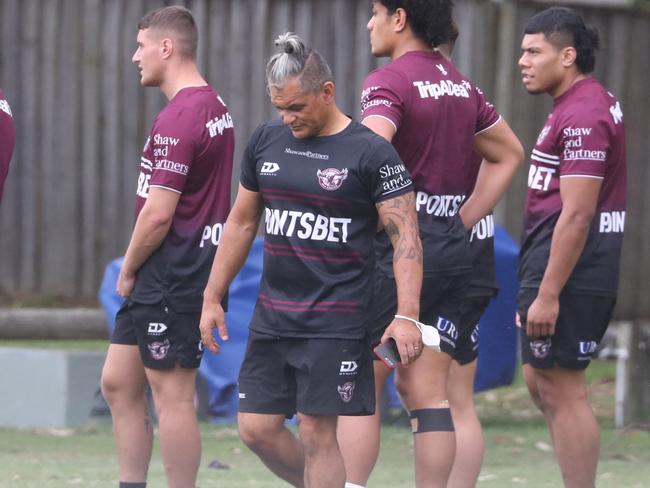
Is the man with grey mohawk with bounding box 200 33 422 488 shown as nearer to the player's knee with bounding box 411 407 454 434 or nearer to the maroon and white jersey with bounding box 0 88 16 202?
the player's knee with bounding box 411 407 454 434

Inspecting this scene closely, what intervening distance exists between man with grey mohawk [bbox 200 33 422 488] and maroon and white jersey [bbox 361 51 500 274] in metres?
0.36

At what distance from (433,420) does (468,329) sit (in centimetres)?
65

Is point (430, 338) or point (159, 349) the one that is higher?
point (430, 338)

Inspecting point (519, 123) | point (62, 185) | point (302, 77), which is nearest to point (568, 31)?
point (302, 77)

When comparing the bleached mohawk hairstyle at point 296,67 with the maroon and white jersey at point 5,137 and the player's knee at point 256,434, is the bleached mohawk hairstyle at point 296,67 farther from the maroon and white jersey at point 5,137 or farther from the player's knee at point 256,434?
the maroon and white jersey at point 5,137

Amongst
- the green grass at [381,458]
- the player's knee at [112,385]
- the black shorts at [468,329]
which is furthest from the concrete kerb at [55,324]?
the black shorts at [468,329]

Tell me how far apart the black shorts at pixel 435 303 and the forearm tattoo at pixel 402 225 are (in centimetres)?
33

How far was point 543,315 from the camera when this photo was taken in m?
5.96

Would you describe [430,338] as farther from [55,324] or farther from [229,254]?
[55,324]

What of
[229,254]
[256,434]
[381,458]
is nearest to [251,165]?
[229,254]

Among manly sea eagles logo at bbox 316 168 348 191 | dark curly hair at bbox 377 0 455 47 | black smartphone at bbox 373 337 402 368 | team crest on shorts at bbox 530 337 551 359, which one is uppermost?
dark curly hair at bbox 377 0 455 47

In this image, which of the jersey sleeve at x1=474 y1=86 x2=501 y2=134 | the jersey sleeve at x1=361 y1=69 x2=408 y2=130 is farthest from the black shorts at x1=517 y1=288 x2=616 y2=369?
the jersey sleeve at x1=361 y1=69 x2=408 y2=130

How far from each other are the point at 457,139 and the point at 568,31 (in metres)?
0.89

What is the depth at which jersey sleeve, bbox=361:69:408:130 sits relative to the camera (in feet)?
17.8
